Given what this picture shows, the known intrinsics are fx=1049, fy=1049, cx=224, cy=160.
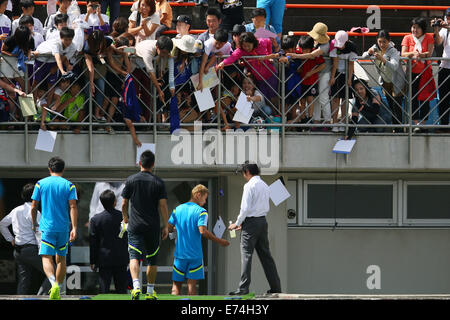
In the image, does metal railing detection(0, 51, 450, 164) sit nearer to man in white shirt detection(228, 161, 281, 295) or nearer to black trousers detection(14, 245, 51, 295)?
man in white shirt detection(228, 161, 281, 295)

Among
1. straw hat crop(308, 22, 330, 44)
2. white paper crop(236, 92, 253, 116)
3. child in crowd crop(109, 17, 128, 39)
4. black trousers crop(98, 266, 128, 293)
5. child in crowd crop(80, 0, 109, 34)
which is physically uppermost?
child in crowd crop(80, 0, 109, 34)

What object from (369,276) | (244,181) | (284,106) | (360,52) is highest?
(360,52)

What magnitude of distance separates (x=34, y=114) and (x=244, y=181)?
3.21 metres

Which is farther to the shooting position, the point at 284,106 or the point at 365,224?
the point at 365,224

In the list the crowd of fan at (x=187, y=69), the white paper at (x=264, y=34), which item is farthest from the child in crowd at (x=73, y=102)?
the white paper at (x=264, y=34)

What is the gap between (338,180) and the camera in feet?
52.7

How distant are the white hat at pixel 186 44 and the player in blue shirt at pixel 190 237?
1839 mm

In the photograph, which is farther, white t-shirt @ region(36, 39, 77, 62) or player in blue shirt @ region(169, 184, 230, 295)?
white t-shirt @ region(36, 39, 77, 62)

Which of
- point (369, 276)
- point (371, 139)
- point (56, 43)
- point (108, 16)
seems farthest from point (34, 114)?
point (369, 276)

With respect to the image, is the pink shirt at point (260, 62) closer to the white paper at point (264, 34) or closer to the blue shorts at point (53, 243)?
the white paper at point (264, 34)

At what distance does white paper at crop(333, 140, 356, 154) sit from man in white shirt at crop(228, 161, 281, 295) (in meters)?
1.64

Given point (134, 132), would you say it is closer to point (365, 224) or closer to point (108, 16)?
point (108, 16)

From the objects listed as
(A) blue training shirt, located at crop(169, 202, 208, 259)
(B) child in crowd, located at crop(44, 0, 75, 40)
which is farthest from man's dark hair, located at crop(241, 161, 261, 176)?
(B) child in crowd, located at crop(44, 0, 75, 40)

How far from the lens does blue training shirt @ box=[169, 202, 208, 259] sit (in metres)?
13.2
